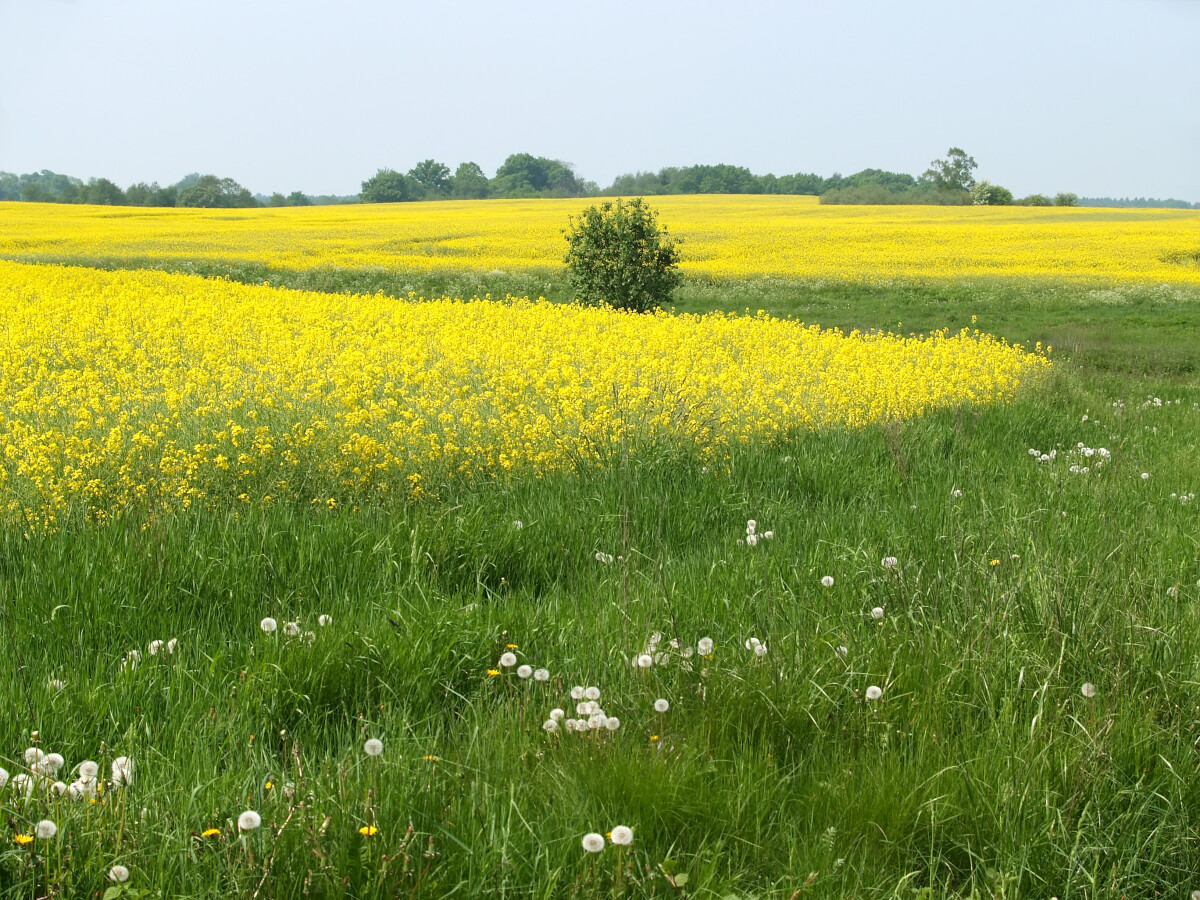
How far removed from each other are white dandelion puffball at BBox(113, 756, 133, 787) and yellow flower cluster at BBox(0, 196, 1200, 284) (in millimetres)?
24456

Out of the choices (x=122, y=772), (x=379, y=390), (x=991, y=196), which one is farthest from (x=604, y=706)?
(x=991, y=196)

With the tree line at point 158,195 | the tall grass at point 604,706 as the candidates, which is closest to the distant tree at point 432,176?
the tree line at point 158,195

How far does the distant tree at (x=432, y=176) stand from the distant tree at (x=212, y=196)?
17.9 metres

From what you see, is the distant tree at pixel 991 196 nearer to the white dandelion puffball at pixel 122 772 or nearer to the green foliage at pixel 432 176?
the green foliage at pixel 432 176

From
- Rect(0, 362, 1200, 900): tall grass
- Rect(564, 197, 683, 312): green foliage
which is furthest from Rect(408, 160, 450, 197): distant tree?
Rect(0, 362, 1200, 900): tall grass

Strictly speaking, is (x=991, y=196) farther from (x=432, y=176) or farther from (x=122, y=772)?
(x=122, y=772)

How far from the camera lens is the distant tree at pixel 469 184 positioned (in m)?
84.5

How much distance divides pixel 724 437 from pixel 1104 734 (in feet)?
13.4

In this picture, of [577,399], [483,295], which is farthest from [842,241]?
[577,399]

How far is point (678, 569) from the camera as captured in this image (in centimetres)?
376

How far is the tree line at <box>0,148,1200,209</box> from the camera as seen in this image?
219ft

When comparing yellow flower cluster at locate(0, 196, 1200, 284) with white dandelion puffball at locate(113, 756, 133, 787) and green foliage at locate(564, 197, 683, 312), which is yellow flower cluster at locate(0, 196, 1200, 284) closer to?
green foliage at locate(564, 197, 683, 312)

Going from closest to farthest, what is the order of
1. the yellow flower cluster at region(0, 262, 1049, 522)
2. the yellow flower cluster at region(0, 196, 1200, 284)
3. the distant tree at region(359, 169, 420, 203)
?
1. the yellow flower cluster at region(0, 262, 1049, 522)
2. the yellow flower cluster at region(0, 196, 1200, 284)
3. the distant tree at region(359, 169, 420, 203)

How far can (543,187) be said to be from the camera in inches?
3688
